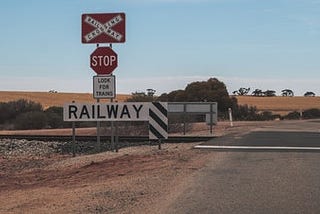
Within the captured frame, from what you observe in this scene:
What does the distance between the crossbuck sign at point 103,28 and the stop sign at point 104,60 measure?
11.1 inches

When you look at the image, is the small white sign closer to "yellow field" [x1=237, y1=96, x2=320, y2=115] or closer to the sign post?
the sign post

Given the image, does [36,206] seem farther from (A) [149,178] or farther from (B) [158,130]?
(B) [158,130]

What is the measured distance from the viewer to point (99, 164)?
15461mm

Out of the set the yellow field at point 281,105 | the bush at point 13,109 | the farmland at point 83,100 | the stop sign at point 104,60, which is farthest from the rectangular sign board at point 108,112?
the yellow field at point 281,105

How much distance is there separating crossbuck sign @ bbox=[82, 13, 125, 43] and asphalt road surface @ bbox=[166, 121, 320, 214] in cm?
423

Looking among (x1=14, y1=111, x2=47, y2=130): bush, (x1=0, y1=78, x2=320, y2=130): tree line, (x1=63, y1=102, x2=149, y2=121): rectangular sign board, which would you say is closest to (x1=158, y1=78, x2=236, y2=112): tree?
(x1=0, y1=78, x2=320, y2=130): tree line

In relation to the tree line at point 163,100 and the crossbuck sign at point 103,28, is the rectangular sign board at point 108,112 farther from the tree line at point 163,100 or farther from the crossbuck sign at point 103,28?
the tree line at point 163,100

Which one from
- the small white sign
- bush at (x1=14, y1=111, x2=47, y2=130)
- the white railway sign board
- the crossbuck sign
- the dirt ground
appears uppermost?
the crossbuck sign

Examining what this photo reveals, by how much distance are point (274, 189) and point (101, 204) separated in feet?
9.68

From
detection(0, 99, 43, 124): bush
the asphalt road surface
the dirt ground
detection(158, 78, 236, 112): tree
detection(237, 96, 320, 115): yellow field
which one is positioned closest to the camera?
the asphalt road surface

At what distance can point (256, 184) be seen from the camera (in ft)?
36.8

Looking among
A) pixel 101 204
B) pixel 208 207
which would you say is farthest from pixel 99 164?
pixel 208 207

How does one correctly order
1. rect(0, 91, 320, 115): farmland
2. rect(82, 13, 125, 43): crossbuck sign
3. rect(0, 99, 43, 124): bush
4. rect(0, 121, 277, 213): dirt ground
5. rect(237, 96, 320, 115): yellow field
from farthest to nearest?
rect(237, 96, 320, 115): yellow field
rect(0, 91, 320, 115): farmland
rect(0, 99, 43, 124): bush
rect(82, 13, 125, 43): crossbuck sign
rect(0, 121, 277, 213): dirt ground

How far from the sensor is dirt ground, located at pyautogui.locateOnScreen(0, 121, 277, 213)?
9.85m
